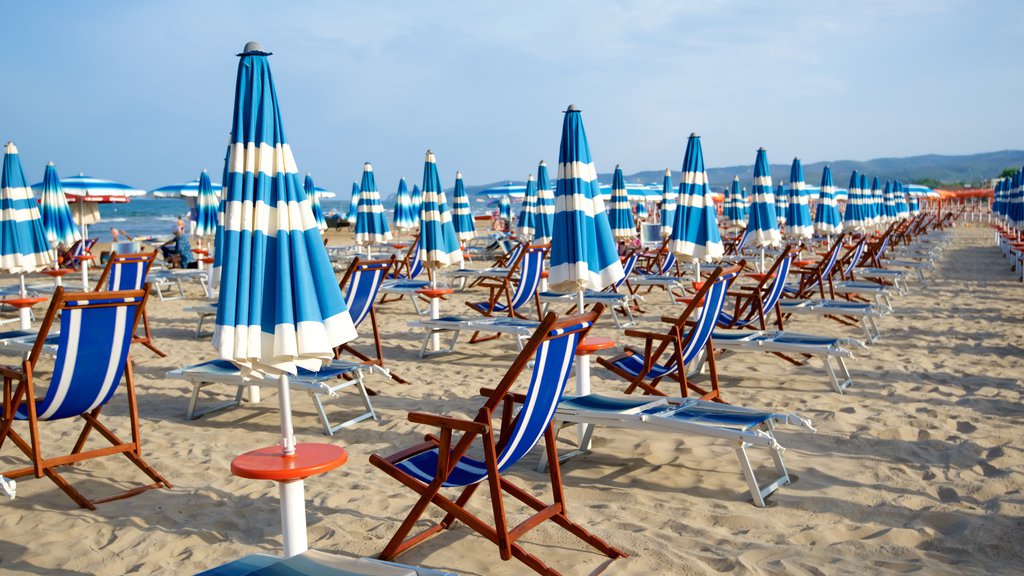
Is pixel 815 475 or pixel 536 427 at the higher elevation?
pixel 536 427

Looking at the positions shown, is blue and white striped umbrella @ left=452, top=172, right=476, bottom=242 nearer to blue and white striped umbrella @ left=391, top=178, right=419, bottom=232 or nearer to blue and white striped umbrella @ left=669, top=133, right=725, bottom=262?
blue and white striped umbrella @ left=391, top=178, right=419, bottom=232

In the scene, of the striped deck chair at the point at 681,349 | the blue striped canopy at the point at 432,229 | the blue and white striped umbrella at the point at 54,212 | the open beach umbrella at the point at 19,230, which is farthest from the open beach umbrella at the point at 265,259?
the blue and white striped umbrella at the point at 54,212

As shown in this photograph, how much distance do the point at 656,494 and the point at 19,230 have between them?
6.84 metres

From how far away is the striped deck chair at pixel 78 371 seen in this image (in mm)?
3447

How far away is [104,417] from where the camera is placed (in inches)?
200

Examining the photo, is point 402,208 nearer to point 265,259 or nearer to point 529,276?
point 529,276

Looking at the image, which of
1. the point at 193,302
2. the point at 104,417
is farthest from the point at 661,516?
the point at 193,302

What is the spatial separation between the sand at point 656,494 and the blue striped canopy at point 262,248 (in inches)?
36.2

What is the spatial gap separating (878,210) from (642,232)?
8876mm

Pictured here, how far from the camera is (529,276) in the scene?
796 centimetres

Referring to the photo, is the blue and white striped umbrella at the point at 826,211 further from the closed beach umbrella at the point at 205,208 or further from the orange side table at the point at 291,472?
the orange side table at the point at 291,472

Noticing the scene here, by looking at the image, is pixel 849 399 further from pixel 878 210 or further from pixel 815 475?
pixel 878 210

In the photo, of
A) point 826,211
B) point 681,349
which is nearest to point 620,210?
point 826,211

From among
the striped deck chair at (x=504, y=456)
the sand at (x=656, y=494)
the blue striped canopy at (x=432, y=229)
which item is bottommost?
the sand at (x=656, y=494)
